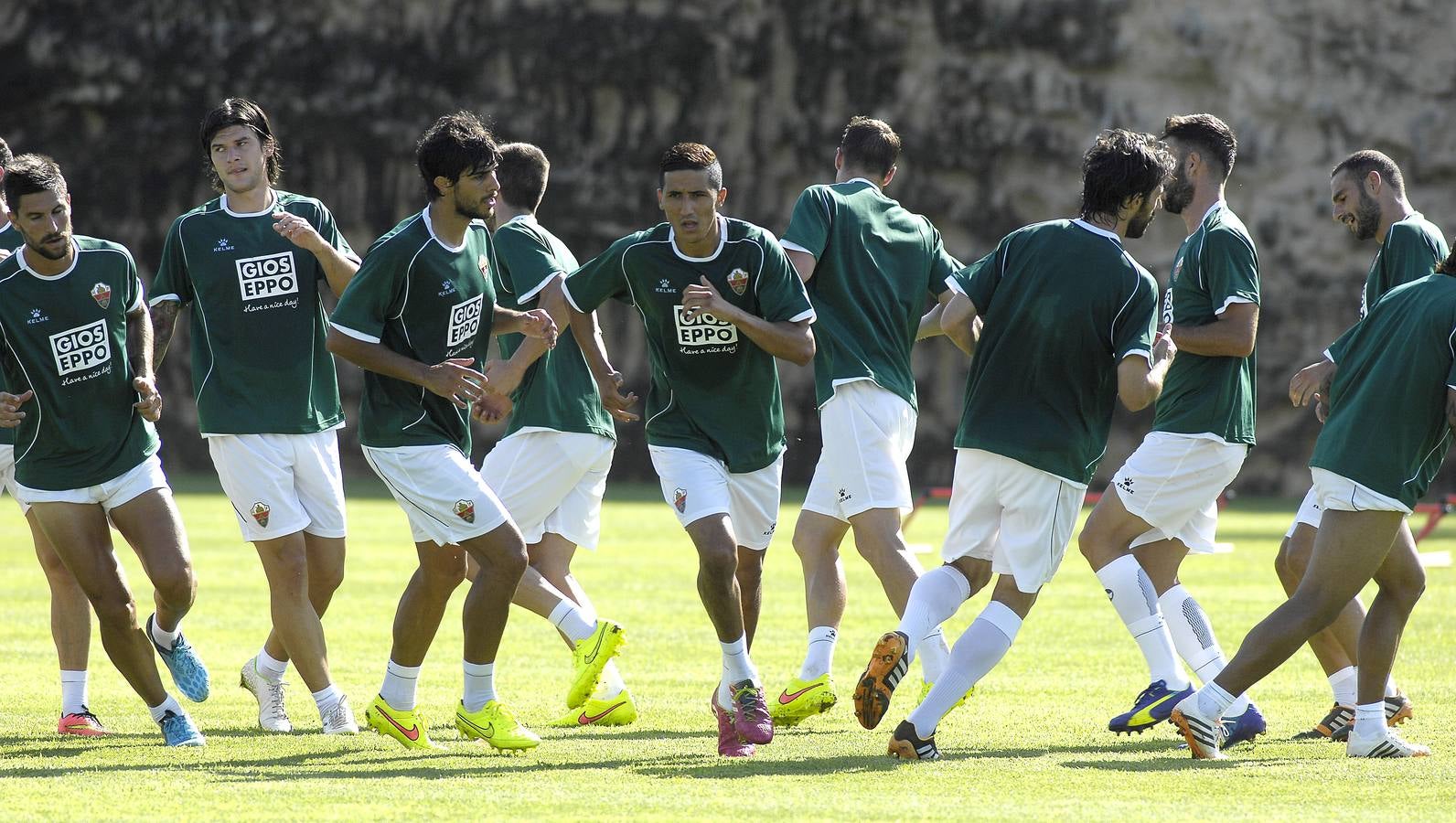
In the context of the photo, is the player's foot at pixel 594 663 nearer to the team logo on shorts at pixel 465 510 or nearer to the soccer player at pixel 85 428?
the team logo on shorts at pixel 465 510

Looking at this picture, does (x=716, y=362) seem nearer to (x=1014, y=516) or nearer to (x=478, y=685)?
(x=1014, y=516)

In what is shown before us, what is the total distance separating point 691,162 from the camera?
21.5 feet

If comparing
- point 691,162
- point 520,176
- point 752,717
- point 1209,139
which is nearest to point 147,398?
point 520,176

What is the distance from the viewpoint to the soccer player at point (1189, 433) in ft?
22.4

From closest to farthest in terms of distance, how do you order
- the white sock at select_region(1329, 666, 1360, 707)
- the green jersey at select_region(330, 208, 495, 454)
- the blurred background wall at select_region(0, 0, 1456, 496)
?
the green jersey at select_region(330, 208, 495, 454) < the white sock at select_region(1329, 666, 1360, 707) < the blurred background wall at select_region(0, 0, 1456, 496)

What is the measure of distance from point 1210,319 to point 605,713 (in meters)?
2.95

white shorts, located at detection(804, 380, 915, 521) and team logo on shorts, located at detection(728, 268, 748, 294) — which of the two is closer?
team logo on shorts, located at detection(728, 268, 748, 294)

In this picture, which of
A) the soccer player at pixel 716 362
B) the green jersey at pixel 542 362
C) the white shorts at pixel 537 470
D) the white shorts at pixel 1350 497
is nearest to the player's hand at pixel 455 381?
the soccer player at pixel 716 362

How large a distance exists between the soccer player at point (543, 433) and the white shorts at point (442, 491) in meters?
1.10

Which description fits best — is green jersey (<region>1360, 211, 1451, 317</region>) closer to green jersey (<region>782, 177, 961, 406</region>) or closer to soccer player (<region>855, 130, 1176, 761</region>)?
soccer player (<region>855, 130, 1176, 761</region>)

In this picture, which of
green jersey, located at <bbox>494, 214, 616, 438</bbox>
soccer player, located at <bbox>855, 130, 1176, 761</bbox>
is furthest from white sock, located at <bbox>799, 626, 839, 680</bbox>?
green jersey, located at <bbox>494, 214, 616, 438</bbox>

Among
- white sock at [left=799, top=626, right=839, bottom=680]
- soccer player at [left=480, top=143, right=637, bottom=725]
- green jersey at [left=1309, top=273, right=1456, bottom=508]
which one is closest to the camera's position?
green jersey at [left=1309, top=273, right=1456, bottom=508]

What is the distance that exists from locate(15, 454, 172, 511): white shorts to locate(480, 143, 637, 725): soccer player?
5.16ft

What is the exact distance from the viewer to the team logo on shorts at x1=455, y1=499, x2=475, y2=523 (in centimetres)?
648
